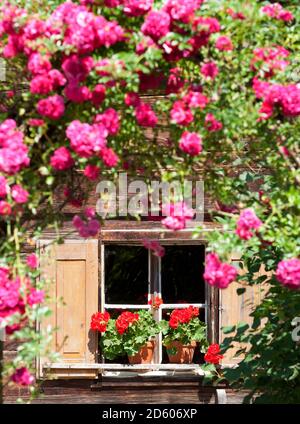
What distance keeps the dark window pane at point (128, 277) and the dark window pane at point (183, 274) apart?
0.62 feet

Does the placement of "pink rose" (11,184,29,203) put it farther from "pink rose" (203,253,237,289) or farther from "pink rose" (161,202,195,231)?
"pink rose" (203,253,237,289)

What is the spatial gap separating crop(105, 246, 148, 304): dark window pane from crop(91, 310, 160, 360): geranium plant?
0.39 meters

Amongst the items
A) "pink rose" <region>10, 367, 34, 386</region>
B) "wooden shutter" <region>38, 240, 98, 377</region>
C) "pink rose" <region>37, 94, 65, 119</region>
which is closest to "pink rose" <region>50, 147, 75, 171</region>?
"pink rose" <region>37, 94, 65, 119</region>

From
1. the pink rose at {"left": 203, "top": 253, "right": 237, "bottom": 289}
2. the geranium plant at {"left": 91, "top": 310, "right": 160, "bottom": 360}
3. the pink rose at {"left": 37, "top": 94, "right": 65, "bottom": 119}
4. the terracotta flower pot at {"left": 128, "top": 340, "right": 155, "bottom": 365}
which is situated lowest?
the terracotta flower pot at {"left": 128, "top": 340, "right": 155, "bottom": 365}

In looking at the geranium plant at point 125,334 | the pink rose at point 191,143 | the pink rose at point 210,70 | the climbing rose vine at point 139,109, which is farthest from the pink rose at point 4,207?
the geranium plant at point 125,334

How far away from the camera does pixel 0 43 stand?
15.8ft

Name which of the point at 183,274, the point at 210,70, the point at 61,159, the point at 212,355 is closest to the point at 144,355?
the point at 212,355

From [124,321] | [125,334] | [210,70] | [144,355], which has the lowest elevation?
[144,355]

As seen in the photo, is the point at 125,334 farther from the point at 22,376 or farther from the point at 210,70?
the point at 210,70

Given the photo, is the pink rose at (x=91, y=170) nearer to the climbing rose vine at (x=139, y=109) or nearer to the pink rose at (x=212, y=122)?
the climbing rose vine at (x=139, y=109)

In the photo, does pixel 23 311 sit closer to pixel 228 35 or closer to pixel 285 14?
pixel 228 35

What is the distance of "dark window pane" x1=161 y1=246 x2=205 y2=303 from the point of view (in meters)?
8.87

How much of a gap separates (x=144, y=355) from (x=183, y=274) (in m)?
0.84

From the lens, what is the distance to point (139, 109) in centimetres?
434
